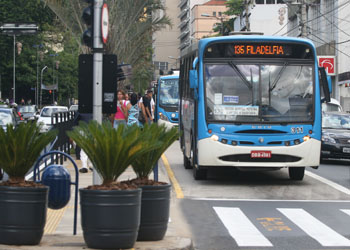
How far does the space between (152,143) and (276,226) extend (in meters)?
3.51

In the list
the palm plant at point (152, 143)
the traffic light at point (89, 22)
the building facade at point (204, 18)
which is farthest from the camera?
the building facade at point (204, 18)


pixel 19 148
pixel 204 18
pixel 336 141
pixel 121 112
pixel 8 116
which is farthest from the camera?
pixel 204 18

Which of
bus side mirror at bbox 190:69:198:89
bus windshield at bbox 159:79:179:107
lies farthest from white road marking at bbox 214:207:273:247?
bus windshield at bbox 159:79:179:107

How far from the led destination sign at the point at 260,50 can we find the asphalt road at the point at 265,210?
2681mm

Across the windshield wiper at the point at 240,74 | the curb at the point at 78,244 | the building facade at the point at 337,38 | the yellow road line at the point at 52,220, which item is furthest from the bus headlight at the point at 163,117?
the curb at the point at 78,244

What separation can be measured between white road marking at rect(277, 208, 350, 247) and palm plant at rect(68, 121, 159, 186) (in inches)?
→ 113

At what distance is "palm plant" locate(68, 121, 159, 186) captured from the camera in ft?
25.5

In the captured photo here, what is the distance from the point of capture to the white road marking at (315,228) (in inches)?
378

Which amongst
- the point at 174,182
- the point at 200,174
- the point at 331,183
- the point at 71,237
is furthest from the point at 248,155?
the point at 71,237

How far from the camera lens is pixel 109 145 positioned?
777 centimetres

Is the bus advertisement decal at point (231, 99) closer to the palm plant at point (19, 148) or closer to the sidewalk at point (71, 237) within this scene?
the sidewalk at point (71, 237)

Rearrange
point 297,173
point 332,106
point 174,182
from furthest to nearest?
point 332,106
point 297,173
point 174,182

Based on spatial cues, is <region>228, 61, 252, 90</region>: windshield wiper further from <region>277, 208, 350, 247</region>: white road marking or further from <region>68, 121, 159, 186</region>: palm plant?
<region>68, 121, 159, 186</region>: palm plant

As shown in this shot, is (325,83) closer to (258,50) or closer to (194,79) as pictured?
(258,50)
